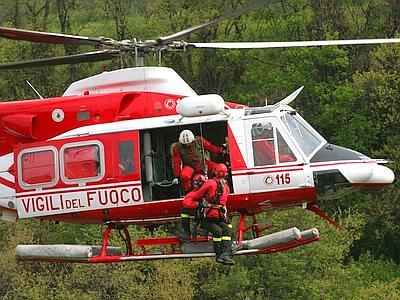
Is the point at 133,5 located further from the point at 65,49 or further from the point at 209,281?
the point at 209,281

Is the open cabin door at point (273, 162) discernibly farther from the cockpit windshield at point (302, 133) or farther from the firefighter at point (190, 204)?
the firefighter at point (190, 204)

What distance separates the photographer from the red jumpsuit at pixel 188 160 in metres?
20.3

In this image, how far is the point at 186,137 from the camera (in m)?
20.1

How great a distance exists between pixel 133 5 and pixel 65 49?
14075mm

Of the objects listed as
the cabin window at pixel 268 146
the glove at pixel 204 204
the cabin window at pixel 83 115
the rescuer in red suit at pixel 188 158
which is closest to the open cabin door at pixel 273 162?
the cabin window at pixel 268 146


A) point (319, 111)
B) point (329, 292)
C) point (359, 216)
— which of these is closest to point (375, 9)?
point (319, 111)

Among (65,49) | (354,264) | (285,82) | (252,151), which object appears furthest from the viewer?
(285,82)

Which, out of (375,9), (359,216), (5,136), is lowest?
(5,136)

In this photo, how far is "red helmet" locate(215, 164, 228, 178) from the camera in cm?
2003

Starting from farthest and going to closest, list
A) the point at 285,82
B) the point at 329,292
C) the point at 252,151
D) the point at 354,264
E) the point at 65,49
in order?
the point at 285,82 < the point at 65,49 < the point at 354,264 < the point at 329,292 < the point at 252,151

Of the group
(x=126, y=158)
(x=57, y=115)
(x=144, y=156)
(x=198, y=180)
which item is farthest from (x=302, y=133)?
(x=57, y=115)

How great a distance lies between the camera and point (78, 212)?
21.0 m

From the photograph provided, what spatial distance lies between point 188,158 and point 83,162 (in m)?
1.80

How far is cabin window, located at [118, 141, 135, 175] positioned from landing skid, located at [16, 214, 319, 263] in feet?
4.00
